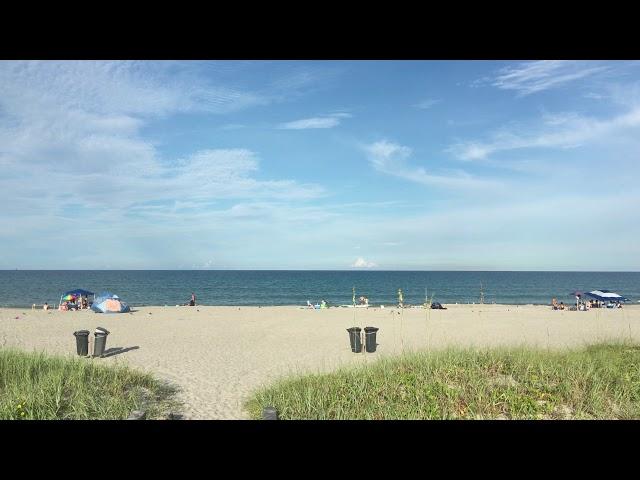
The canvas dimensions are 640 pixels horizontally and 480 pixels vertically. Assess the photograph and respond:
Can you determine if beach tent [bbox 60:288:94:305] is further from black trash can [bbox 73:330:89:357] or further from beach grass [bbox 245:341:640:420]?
beach grass [bbox 245:341:640:420]

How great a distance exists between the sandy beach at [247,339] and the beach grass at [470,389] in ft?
4.26

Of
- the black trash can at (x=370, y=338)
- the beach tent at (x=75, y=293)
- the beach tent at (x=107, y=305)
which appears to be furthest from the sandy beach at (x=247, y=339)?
the beach tent at (x=75, y=293)

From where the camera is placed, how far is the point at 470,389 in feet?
18.7

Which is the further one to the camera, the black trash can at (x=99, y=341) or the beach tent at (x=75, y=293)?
the beach tent at (x=75, y=293)

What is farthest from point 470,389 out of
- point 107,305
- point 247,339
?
point 107,305

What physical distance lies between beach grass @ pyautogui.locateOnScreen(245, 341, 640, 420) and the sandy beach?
4.26ft

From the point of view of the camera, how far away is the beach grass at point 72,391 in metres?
5.41

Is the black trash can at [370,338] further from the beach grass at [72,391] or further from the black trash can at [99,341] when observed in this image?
the black trash can at [99,341]

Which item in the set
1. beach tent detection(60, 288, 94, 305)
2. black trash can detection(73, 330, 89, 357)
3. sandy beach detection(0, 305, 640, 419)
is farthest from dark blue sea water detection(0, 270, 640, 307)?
black trash can detection(73, 330, 89, 357)

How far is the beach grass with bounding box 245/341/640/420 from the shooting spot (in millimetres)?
5125

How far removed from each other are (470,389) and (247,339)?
10.6 metres

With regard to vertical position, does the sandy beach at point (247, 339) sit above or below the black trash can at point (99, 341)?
below
